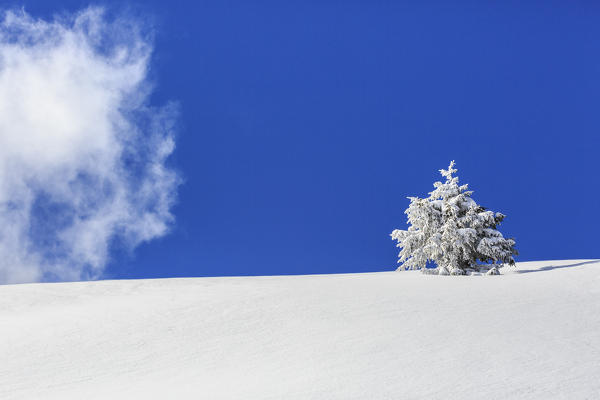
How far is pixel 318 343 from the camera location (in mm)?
8445

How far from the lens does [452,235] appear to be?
17594 mm

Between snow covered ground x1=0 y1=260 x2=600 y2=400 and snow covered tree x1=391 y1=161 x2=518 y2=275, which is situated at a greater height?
snow covered tree x1=391 y1=161 x2=518 y2=275

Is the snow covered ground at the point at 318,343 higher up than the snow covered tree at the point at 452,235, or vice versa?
the snow covered tree at the point at 452,235

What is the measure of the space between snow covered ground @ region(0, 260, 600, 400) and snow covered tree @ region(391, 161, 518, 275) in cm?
331

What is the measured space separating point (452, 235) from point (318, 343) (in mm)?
10481

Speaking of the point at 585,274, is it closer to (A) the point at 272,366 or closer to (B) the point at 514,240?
(B) the point at 514,240

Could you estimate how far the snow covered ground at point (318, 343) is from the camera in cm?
634

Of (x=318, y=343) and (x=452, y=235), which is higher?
(x=452, y=235)

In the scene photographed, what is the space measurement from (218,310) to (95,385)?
14.0 feet

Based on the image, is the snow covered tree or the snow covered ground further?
the snow covered tree

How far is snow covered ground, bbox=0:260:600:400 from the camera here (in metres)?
6.34

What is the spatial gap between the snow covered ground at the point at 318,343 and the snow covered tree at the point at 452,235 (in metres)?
3.31

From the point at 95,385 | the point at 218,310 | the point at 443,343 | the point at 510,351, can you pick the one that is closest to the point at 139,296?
the point at 218,310

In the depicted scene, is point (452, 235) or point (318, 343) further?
point (452, 235)
